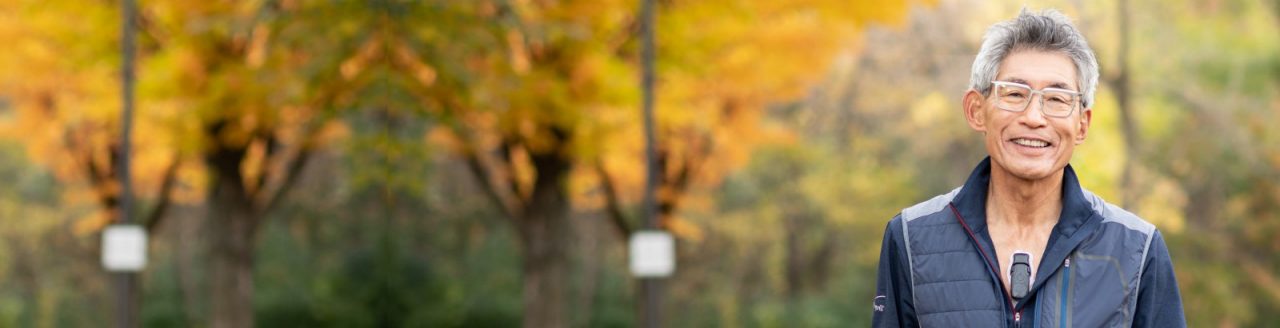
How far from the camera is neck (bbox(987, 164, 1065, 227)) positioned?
102 inches

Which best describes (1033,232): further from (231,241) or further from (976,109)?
(231,241)

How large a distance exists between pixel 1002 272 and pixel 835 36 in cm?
1333

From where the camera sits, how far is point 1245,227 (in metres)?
22.1

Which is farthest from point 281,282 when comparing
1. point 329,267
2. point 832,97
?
point 832,97

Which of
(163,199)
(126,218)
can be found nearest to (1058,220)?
(126,218)

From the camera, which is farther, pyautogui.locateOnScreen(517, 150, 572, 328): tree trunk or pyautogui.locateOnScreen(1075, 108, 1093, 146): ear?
pyautogui.locateOnScreen(517, 150, 572, 328): tree trunk

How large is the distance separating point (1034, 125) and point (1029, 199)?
0.55ft

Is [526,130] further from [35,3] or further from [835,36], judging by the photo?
[35,3]

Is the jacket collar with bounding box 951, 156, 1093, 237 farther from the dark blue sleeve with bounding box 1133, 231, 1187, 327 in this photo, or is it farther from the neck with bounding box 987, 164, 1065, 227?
the dark blue sleeve with bounding box 1133, 231, 1187, 327

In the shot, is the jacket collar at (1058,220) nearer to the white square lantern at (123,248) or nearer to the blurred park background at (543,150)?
the blurred park background at (543,150)

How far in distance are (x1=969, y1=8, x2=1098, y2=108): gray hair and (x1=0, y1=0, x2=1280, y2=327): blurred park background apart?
328cm

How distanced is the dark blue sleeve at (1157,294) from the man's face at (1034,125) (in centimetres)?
24

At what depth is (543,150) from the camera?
50.2 feet

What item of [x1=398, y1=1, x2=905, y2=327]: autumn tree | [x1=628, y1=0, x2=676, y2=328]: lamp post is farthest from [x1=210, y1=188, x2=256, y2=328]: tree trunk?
[x1=628, y1=0, x2=676, y2=328]: lamp post
